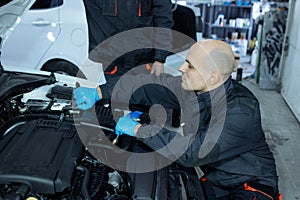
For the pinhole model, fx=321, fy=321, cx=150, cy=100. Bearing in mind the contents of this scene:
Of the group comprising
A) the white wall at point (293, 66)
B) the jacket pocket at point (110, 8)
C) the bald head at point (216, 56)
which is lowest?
the white wall at point (293, 66)

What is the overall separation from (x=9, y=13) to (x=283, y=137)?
264 centimetres

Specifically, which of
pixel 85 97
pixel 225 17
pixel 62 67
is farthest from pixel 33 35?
pixel 225 17

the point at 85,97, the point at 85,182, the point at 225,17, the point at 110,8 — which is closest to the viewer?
the point at 85,182

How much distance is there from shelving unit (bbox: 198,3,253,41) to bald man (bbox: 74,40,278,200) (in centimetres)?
552

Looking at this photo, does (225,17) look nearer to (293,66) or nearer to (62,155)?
(293,66)

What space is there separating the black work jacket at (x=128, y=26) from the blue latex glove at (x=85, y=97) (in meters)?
0.63

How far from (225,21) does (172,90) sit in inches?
218

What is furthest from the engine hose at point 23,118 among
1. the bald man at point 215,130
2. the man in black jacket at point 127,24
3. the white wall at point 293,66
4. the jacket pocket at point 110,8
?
the white wall at point 293,66

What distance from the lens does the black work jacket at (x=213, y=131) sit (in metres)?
1.35

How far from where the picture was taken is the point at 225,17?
6.93m

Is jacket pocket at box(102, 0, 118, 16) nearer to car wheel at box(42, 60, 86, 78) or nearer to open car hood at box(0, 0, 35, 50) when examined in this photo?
open car hood at box(0, 0, 35, 50)

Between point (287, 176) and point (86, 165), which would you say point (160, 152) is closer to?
point (86, 165)

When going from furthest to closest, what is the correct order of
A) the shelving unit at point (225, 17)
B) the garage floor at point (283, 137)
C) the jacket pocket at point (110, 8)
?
the shelving unit at point (225, 17) < the garage floor at point (283, 137) < the jacket pocket at point (110, 8)

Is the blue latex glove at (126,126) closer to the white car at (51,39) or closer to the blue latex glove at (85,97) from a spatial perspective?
the blue latex glove at (85,97)
